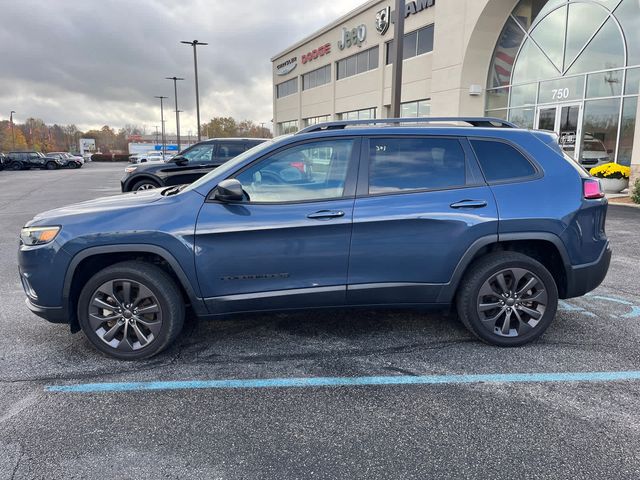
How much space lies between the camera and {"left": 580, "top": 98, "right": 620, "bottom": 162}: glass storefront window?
1491cm

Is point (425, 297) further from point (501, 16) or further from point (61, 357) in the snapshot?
point (501, 16)

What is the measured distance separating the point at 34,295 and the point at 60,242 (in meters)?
0.48

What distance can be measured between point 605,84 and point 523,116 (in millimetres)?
3488

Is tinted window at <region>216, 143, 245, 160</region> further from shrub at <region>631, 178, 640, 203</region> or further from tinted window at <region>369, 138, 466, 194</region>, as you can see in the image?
shrub at <region>631, 178, 640, 203</region>

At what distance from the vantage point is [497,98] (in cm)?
1961

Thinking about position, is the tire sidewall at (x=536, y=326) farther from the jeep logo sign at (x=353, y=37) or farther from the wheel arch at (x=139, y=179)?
the jeep logo sign at (x=353, y=37)

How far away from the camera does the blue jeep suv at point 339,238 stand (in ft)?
11.3

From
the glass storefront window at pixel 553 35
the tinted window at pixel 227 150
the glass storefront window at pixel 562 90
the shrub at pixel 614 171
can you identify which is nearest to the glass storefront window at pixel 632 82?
the glass storefront window at pixel 562 90

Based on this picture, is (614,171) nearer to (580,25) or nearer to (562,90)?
(562,90)

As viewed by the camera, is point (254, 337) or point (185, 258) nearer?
point (185, 258)

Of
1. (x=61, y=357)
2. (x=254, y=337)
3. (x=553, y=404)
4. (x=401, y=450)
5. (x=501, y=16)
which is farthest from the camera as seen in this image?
(x=501, y=16)

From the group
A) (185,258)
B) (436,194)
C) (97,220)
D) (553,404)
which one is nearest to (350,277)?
(436,194)

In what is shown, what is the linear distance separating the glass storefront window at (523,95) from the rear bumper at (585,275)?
16.0 metres

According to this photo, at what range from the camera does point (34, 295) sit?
352 centimetres
